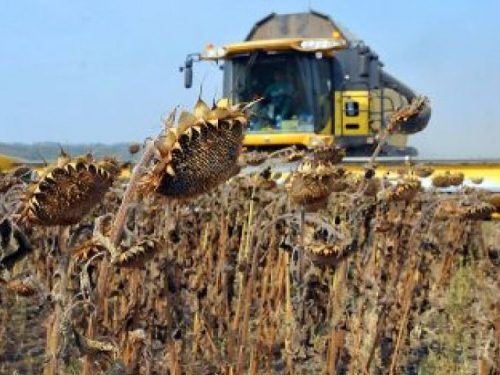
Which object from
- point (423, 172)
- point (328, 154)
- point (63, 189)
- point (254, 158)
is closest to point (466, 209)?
point (423, 172)

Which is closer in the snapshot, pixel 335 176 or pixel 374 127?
pixel 335 176

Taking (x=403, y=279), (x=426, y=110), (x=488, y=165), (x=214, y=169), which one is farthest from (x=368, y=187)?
(x=488, y=165)

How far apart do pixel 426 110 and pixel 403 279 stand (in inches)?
47.8

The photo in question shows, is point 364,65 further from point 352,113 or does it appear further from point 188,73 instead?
point 188,73

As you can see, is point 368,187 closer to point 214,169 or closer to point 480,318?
point 480,318

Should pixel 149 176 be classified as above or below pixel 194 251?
above

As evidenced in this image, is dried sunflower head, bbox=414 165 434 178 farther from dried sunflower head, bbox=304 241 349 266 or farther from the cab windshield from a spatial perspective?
the cab windshield

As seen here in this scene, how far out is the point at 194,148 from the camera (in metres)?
1.72

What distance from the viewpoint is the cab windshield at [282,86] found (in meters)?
11.4

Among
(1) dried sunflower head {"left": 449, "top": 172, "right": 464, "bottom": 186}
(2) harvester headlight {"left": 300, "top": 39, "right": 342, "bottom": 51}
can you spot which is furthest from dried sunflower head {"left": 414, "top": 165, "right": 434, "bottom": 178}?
(2) harvester headlight {"left": 300, "top": 39, "right": 342, "bottom": 51}

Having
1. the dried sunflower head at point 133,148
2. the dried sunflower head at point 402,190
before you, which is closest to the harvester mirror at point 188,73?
the dried sunflower head at point 133,148

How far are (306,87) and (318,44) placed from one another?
52cm

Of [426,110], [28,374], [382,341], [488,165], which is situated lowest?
[28,374]

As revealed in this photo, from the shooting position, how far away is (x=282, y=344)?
4.21 m
